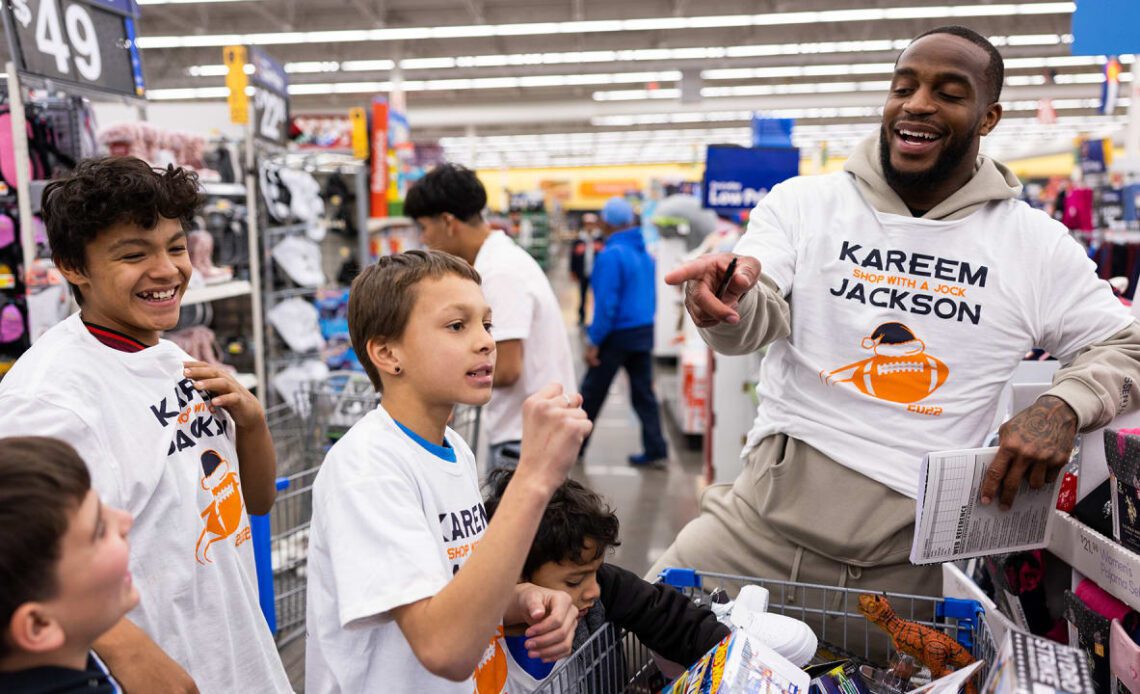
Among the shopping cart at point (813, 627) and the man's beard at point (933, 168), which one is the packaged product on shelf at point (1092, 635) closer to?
the shopping cart at point (813, 627)

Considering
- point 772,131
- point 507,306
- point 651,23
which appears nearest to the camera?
point 507,306

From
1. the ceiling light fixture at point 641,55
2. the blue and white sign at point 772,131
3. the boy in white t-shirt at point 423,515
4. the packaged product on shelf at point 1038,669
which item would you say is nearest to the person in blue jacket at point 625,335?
the blue and white sign at point 772,131

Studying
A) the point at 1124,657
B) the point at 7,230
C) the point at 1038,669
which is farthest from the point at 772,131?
the point at 1038,669

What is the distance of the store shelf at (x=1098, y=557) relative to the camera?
1266 millimetres

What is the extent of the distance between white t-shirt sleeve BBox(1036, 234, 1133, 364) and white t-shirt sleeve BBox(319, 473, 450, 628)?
4.18 ft

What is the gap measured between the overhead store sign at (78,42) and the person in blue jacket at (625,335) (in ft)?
10.1

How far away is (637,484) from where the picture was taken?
5.66 meters

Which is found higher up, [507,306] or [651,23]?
[651,23]

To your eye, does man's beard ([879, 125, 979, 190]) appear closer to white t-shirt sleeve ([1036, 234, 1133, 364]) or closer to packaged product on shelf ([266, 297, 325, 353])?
white t-shirt sleeve ([1036, 234, 1133, 364])

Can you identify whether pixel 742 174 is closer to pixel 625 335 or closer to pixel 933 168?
pixel 625 335

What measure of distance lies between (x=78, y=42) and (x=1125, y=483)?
12.6 ft

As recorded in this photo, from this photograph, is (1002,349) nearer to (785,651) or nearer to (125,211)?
(785,651)

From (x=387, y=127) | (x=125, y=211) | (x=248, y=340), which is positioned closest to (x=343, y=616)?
(x=125, y=211)

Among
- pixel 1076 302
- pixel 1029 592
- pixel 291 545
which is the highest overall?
pixel 1076 302
